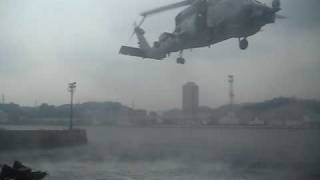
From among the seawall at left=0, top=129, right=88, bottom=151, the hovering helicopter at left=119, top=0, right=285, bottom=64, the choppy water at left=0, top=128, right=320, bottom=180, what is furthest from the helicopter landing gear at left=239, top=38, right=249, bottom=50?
the seawall at left=0, top=129, right=88, bottom=151

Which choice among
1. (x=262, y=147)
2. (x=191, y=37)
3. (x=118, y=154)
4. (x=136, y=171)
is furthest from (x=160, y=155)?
(x=191, y=37)

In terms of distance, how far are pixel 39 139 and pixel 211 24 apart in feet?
71.6

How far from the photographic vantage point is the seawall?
2723cm

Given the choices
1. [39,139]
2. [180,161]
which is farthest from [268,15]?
[39,139]

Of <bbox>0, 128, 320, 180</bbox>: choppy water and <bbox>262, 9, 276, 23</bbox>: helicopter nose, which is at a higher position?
<bbox>262, 9, 276, 23</bbox>: helicopter nose

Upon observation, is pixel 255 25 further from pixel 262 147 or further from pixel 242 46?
pixel 262 147

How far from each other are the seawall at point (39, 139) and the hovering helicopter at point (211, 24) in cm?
1488

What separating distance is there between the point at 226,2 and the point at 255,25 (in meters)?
0.96

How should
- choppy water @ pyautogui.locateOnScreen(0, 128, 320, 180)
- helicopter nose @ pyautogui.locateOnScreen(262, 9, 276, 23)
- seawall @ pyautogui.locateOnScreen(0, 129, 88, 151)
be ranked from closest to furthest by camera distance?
1. helicopter nose @ pyautogui.locateOnScreen(262, 9, 276, 23)
2. choppy water @ pyautogui.locateOnScreen(0, 128, 320, 180)
3. seawall @ pyautogui.locateOnScreen(0, 129, 88, 151)

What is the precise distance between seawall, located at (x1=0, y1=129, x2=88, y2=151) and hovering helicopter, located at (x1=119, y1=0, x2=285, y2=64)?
48.8ft

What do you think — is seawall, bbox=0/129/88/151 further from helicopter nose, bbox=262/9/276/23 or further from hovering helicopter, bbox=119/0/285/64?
helicopter nose, bbox=262/9/276/23

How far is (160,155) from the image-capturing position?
3419cm

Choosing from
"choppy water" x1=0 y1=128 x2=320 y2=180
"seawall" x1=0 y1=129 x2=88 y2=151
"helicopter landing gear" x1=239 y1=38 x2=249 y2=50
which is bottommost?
"choppy water" x1=0 y1=128 x2=320 y2=180

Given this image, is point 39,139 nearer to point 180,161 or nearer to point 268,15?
point 180,161
